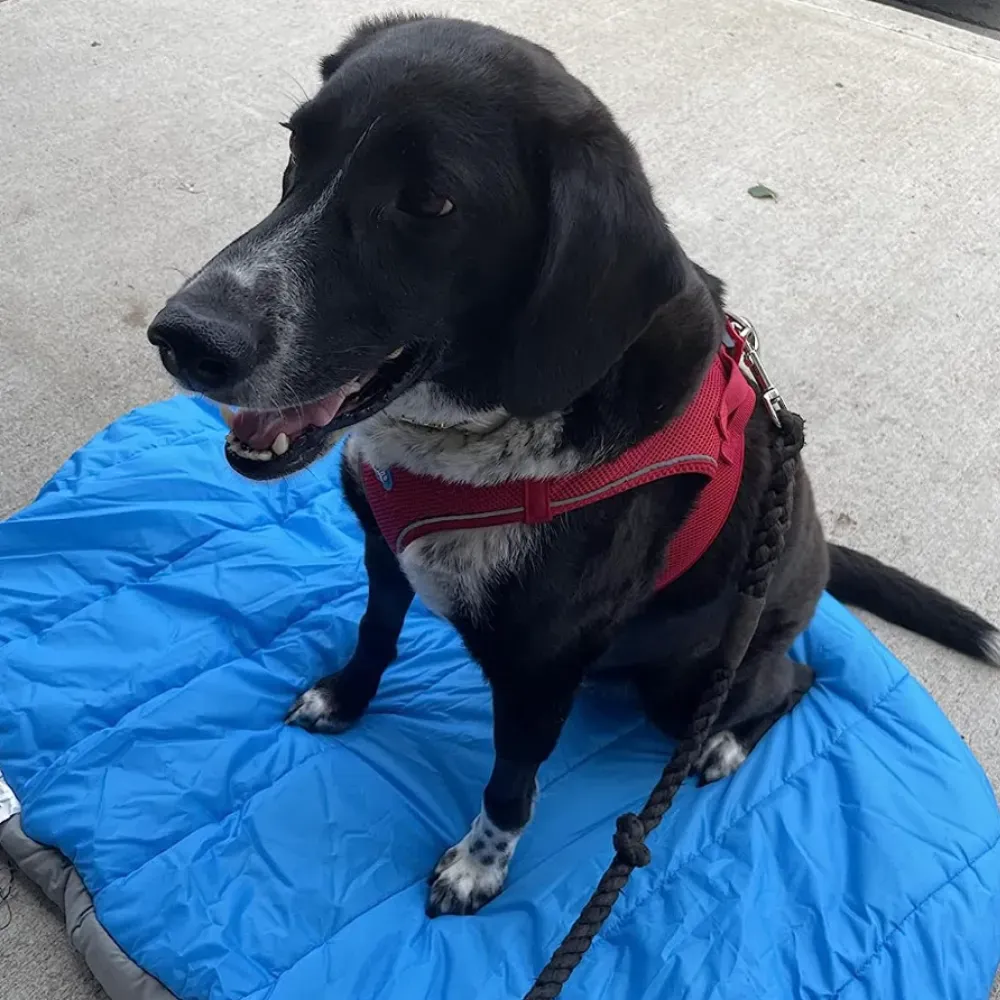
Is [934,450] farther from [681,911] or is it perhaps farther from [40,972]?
[40,972]

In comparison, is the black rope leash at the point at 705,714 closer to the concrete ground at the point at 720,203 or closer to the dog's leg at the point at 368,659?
the dog's leg at the point at 368,659

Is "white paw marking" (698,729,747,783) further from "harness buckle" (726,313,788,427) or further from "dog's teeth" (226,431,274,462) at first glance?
"dog's teeth" (226,431,274,462)

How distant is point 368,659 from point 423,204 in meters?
1.04

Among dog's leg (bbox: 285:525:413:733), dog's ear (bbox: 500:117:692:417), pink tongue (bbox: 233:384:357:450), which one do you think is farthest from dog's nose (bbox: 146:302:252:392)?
dog's leg (bbox: 285:525:413:733)

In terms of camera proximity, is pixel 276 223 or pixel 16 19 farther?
pixel 16 19

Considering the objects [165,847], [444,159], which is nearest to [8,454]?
[165,847]

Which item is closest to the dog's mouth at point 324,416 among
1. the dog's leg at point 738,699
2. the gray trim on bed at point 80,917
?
the dog's leg at point 738,699

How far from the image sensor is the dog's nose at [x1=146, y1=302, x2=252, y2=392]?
120 cm

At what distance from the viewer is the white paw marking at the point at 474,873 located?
1829mm

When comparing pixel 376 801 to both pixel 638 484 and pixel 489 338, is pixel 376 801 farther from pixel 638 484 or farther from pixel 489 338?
pixel 489 338

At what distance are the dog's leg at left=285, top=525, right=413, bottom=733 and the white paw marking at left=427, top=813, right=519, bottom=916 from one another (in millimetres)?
366

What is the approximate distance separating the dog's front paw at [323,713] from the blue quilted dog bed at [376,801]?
0.03 meters

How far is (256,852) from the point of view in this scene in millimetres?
1877

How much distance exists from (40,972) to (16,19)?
4.05 metres
